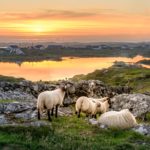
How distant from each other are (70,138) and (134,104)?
18.5 metres

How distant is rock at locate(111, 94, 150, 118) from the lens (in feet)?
123

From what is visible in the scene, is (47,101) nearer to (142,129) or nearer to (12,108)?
(12,108)

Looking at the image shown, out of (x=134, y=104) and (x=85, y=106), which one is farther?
(x=134, y=104)

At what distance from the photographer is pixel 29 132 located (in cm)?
2117

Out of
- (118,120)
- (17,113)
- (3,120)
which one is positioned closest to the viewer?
(3,120)

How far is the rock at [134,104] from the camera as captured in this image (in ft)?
123

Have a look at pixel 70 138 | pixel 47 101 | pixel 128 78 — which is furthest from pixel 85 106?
pixel 128 78

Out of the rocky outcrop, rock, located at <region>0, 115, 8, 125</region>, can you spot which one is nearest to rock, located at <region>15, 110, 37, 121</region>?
the rocky outcrop

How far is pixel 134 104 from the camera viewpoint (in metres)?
38.6

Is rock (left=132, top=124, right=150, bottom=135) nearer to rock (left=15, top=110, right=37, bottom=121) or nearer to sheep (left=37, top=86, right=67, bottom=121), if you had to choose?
sheep (left=37, top=86, right=67, bottom=121)

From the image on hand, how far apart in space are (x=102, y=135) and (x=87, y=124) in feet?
9.61

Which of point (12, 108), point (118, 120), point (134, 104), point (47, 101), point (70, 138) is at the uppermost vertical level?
point (47, 101)

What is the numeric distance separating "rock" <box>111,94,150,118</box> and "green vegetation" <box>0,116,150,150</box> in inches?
510

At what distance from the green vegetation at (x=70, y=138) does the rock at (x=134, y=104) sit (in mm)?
12966
